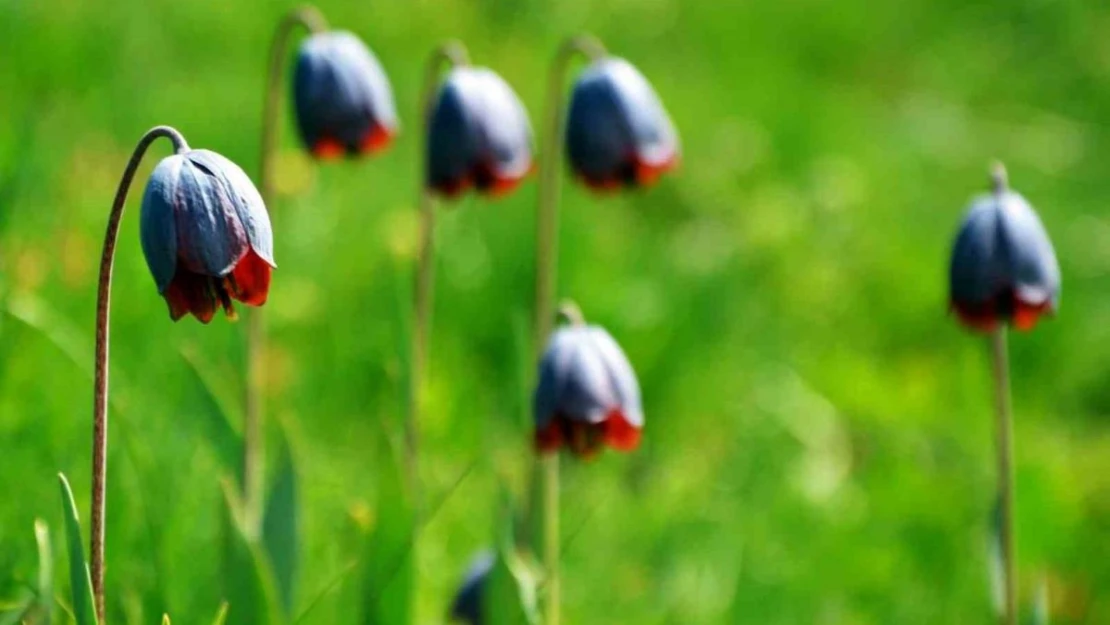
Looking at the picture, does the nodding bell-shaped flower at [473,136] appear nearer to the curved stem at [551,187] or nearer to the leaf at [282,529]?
Result: the curved stem at [551,187]

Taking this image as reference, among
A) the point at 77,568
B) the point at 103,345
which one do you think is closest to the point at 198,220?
the point at 103,345

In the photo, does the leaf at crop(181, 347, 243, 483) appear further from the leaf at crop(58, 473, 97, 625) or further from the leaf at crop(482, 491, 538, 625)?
the leaf at crop(58, 473, 97, 625)

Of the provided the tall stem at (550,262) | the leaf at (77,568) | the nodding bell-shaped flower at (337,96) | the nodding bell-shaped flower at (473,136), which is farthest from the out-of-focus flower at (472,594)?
the leaf at (77,568)

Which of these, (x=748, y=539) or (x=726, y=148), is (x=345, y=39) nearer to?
(x=748, y=539)

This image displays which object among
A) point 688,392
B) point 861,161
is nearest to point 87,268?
point 688,392

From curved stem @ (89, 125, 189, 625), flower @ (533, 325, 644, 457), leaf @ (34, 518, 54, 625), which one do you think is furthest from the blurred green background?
curved stem @ (89, 125, 189, 625)
